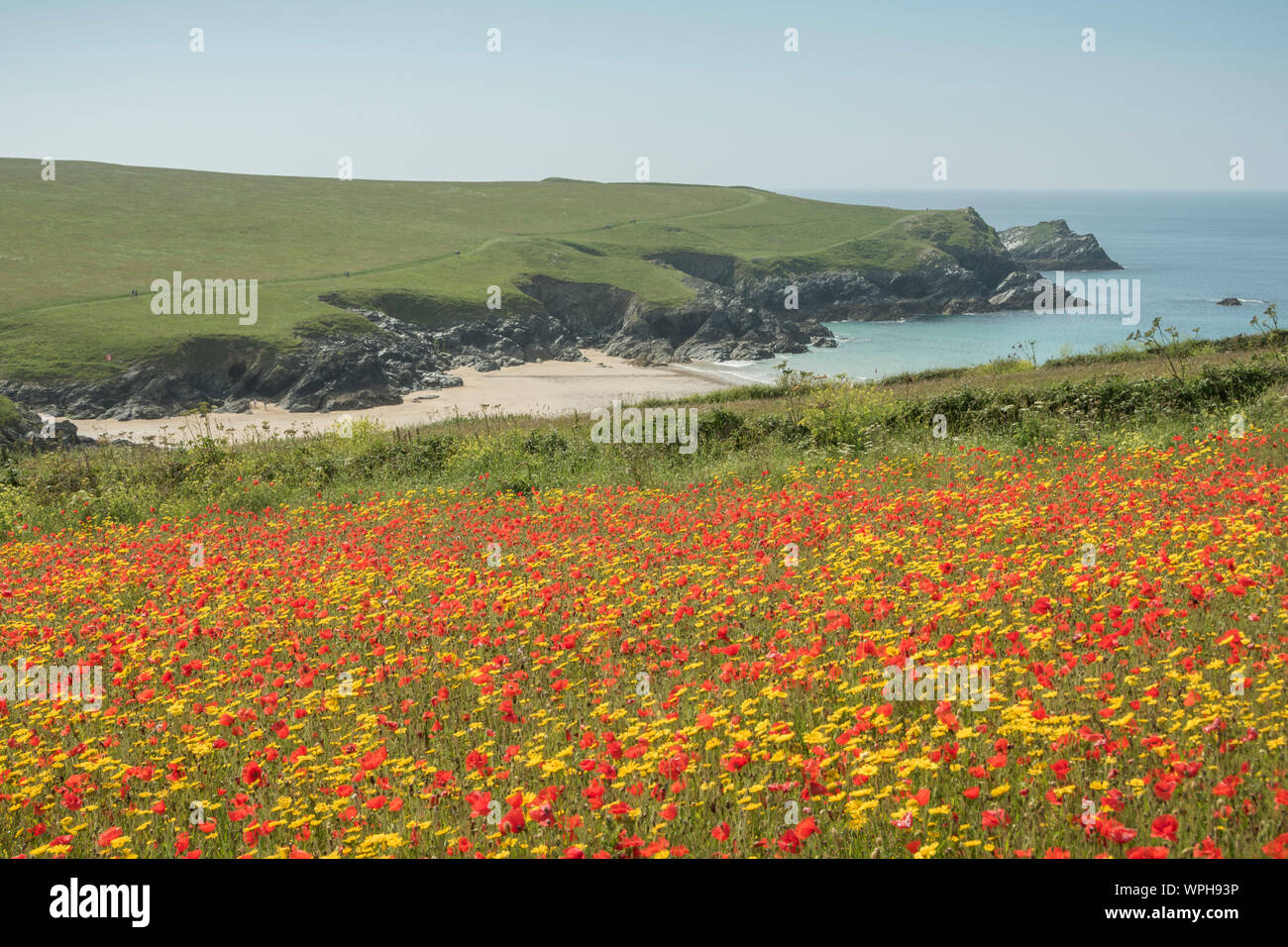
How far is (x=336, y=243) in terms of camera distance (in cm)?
12506

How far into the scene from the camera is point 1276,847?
3.49 m

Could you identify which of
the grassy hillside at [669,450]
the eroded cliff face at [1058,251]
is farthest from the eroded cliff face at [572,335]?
the grassy hillside at [669,450]

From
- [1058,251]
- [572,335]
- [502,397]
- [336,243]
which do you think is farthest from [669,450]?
[1058,251]

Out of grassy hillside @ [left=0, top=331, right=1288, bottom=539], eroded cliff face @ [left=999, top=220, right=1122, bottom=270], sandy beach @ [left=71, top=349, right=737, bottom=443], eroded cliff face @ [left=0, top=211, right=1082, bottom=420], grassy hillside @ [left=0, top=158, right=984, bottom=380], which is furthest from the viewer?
eroded cliff face @ [left=999, top=220, right=1122, bottom=270]

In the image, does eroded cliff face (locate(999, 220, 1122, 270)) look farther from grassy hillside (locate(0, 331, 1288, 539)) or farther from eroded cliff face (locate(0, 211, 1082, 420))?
grassy hillside (locate(0, 331, 1288, 539))

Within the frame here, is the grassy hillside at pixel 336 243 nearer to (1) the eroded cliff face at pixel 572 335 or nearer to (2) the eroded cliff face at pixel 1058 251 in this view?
(1) the eroded cliff face at pixel 572 335

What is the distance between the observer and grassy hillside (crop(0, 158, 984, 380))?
78.6 meters

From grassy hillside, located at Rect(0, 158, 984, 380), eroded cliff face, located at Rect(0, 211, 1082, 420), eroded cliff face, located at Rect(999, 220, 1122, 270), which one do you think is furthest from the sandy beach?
eroded cliff face, located at Rect(999, 220, 1122, 270)

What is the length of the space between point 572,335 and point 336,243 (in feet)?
147

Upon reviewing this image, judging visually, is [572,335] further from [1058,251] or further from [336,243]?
[1058,251]

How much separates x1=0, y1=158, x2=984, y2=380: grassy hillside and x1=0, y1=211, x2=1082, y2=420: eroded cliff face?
2.11 metres

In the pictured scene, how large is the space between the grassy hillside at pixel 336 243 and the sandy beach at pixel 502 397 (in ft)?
34.9
